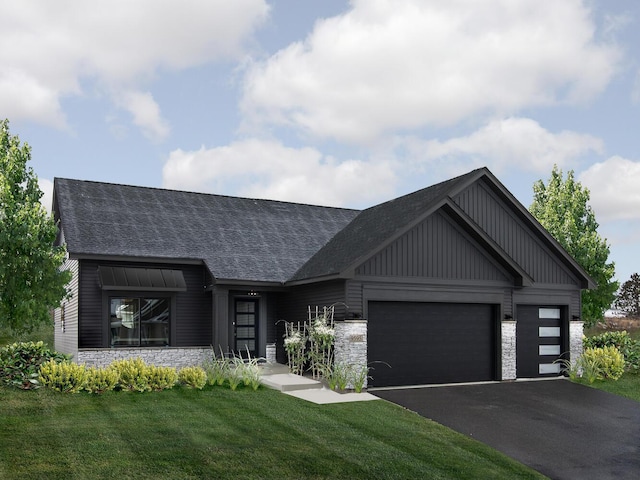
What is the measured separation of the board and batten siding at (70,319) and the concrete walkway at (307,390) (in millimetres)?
6308

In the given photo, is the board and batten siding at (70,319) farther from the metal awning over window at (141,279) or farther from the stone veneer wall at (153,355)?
the metal awning over window at (141,279)

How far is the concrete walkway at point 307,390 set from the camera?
15875 mm

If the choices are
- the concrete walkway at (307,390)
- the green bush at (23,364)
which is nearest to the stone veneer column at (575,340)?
the concrete walkway at (307,390)

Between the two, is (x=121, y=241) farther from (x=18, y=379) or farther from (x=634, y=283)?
(x=634, y=283)

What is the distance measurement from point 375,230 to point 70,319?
34.7ft

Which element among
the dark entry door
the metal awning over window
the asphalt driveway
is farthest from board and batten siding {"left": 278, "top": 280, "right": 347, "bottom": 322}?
the dark entry door

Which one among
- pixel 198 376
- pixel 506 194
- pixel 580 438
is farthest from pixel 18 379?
pixel 506 194

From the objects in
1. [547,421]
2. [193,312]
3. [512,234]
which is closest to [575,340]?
[512,234]

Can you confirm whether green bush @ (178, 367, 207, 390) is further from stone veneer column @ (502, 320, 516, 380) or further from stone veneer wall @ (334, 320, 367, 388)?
stone veneer column @ (502, 320, 516, 380)

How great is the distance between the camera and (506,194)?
821 inches

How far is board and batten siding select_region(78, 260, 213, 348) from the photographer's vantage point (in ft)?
64.1

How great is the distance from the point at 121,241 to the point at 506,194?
12439 millimetres

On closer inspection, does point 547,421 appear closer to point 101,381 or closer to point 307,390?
point 307,390

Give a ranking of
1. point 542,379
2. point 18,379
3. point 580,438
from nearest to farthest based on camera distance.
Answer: point 580,438 → point 18,379 → point 542,379
